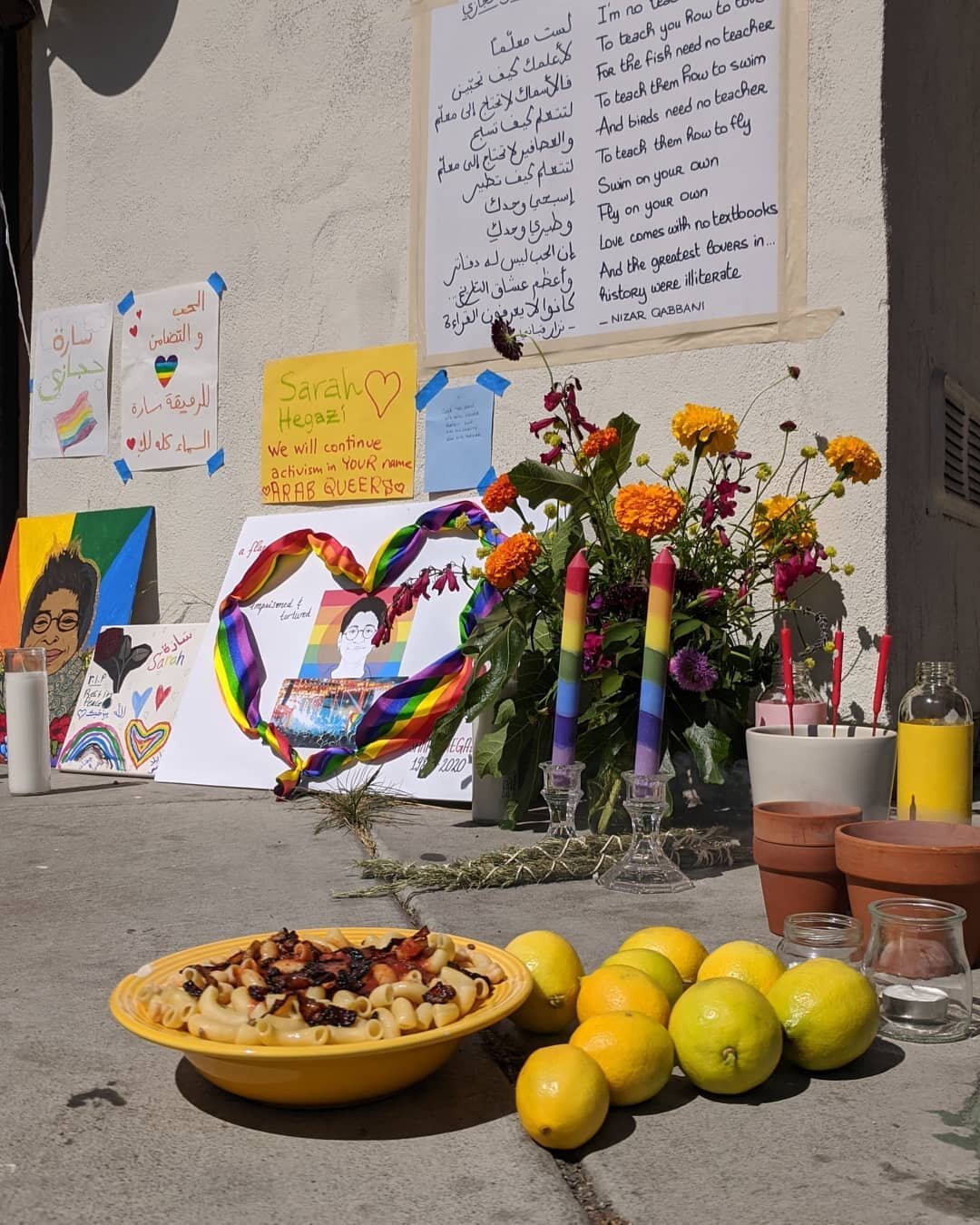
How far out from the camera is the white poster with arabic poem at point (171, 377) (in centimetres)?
368

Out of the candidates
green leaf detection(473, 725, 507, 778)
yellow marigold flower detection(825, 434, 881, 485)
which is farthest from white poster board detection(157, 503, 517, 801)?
yellow marigold flower detection(825, 434, 881, 485)

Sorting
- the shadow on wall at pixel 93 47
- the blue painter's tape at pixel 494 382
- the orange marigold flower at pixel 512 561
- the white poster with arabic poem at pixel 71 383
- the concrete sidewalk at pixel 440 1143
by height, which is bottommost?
the concrete sidewalk at pixel 440 1143

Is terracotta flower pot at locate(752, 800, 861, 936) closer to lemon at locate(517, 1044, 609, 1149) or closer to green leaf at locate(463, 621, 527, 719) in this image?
lemon at locate(517, 1044, 609, 1149)

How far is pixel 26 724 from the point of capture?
292 centimetres

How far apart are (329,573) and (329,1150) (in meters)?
2.21

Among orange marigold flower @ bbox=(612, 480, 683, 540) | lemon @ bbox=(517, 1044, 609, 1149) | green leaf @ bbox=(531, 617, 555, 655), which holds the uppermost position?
orange marigold flower @ bbox=(612, 480, 683, 540)

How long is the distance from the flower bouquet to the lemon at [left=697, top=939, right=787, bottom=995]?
875mm

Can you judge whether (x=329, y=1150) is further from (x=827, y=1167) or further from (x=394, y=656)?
(x=394, y=656)

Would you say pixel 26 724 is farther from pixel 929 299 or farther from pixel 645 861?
pixel 929 299

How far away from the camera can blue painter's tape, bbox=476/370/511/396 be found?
3078 mm

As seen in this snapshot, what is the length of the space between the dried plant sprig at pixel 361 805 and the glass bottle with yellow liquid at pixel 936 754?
96cm

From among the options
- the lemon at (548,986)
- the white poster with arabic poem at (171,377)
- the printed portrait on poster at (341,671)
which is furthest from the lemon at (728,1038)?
the white poster with arabic poem at (171,377)

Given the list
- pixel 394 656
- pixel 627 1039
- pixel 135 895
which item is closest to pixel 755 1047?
pixel 627 1039

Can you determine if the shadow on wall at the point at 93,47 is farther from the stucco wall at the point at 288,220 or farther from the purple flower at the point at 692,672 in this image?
the purple flower at the point at 692,672
